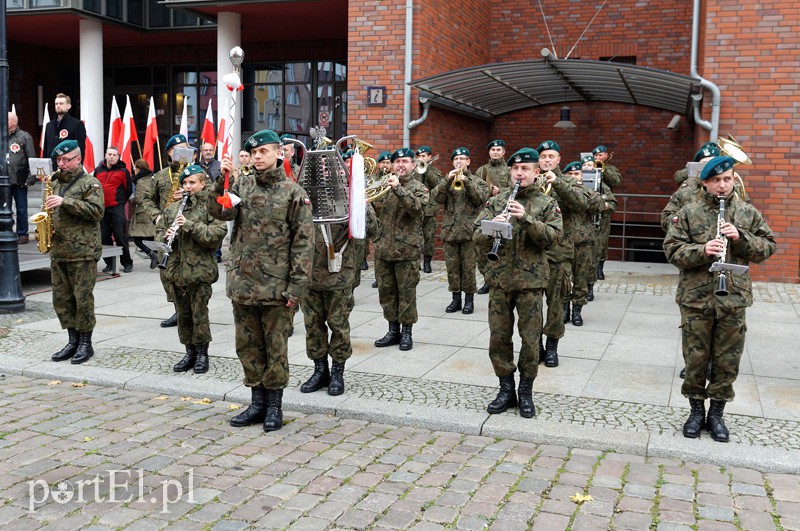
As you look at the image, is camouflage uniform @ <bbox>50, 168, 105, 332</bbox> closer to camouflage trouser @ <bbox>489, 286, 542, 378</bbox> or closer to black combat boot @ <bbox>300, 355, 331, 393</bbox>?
black combat boot @ <bbox>300, 355, 331, 393</bbox>

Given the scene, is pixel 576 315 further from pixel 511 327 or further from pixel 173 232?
pixel 173 232

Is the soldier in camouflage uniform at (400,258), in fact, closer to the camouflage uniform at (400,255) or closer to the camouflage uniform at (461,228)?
the camouflage uniform at (400,255)

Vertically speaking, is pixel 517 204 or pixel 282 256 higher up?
pixel 517 204

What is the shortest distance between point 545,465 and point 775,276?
356 inches

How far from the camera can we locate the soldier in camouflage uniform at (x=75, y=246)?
751cm

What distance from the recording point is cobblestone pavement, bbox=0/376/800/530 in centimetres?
426

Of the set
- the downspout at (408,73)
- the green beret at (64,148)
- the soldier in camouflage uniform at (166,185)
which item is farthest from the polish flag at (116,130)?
the green beret at (64,148)

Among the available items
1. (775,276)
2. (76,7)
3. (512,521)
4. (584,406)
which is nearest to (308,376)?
(584,406)

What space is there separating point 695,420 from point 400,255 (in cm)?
345

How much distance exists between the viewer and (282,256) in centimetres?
562

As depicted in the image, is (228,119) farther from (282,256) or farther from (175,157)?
(175,157)

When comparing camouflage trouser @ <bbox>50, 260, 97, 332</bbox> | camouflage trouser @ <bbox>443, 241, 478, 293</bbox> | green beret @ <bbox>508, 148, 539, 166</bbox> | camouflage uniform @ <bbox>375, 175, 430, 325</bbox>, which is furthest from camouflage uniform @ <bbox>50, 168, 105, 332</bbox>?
camouflage trouser @ <bbox>443, 241, 478, 293</bbox>

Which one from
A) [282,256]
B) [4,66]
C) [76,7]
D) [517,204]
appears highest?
[76,7]

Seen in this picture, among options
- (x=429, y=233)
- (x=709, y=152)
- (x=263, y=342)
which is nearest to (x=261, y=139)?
(x=263, y=342)
